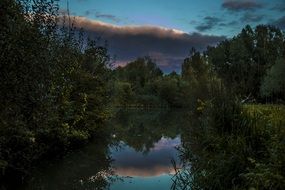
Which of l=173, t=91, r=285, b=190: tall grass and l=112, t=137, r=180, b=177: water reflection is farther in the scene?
l=112, t=137, r=180, b=177: water reflection

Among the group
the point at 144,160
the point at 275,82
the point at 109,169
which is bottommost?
the point at 144,160

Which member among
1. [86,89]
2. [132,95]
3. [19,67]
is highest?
[19,67]

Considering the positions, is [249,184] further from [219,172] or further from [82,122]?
[82,122]

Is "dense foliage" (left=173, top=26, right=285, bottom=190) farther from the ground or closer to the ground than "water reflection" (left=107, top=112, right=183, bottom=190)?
farther from the ground

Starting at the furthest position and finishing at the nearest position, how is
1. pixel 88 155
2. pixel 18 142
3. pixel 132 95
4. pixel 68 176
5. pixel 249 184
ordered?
1. pixel 132 95
2. pixel 88 155
3. pixel 68 176
4. pixel 18 142
5. pixel 249 184

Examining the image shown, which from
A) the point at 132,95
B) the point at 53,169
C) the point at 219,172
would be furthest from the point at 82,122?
the point at 132,95

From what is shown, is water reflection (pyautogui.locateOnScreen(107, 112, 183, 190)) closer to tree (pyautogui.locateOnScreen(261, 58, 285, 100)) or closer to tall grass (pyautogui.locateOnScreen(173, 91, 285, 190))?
tall grass (pyautogui.locateOnScreen(173, 91, 285, 190))

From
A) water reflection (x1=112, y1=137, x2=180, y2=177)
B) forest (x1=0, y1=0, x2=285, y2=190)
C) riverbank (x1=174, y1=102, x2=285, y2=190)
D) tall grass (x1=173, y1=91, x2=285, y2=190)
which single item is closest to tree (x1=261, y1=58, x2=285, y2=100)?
water reflection (x1=112, y1=137, x2=180, y2=177)

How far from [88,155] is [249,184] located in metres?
18.6

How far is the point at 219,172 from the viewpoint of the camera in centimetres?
1245

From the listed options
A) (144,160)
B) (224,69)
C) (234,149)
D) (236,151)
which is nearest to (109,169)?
(144,160)

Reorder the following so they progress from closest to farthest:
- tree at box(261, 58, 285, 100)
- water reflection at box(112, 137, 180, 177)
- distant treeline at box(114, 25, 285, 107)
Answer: water reflection at box(112, 137, 180, 177) < tree at box(261, 58, 285, 100) < distant treeline at box(114, 25, 285, 107)

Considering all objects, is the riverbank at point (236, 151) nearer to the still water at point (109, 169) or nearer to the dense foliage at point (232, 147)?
the dense foliage at point (232, 147)

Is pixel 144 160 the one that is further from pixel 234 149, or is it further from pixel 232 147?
pixel 234 149
